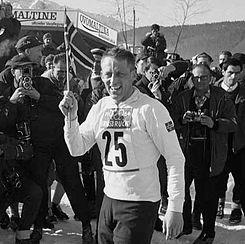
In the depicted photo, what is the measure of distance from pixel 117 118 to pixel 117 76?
28cm

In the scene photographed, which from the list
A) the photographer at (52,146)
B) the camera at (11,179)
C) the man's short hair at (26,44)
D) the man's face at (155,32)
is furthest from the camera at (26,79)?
the man's face at (155,32)

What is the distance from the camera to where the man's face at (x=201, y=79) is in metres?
5.36

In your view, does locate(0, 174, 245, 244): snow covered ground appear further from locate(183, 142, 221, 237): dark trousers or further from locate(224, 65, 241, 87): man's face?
locate(224, 65, 241, 87): man's face

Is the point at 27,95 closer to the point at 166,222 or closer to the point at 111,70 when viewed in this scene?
the point at 111,70

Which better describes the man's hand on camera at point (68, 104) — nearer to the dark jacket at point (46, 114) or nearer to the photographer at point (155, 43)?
the dark jacket at point (46, 114)

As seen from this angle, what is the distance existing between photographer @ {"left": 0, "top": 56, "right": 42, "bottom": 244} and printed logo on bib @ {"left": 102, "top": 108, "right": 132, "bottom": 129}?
1486mm

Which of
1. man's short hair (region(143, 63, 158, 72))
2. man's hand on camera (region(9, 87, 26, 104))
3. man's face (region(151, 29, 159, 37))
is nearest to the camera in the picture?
man's hand on camera (region(9, 87, 26, 104))

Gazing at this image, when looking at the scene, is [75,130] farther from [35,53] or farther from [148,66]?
[148,66]

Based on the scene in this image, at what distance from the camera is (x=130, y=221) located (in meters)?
3.34

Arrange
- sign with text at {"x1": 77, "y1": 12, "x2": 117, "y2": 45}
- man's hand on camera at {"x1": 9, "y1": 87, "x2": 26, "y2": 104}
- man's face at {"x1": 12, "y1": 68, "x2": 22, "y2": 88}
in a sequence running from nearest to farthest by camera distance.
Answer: man's hand on camera at {"x1": 9, "y1": 87, "x2": 26, "y2": 104} → man's face at {"x1": 12, "y1": 68, "x2": 22, "y2": 88} → sign with text at {"x1": 77, "y1": 12, "x2": 117, "y2": 45}

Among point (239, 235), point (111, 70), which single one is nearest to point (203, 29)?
point (239, 235)

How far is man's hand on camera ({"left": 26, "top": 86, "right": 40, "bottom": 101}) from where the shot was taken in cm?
479

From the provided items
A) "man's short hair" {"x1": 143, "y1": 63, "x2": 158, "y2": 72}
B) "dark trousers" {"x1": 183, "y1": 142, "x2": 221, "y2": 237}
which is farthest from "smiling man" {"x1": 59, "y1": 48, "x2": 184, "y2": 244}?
"man's short hair" {"x1": 143, "y1": 63, "x2": 158, "y2": 72}

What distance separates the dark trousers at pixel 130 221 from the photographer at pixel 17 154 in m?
1.57
